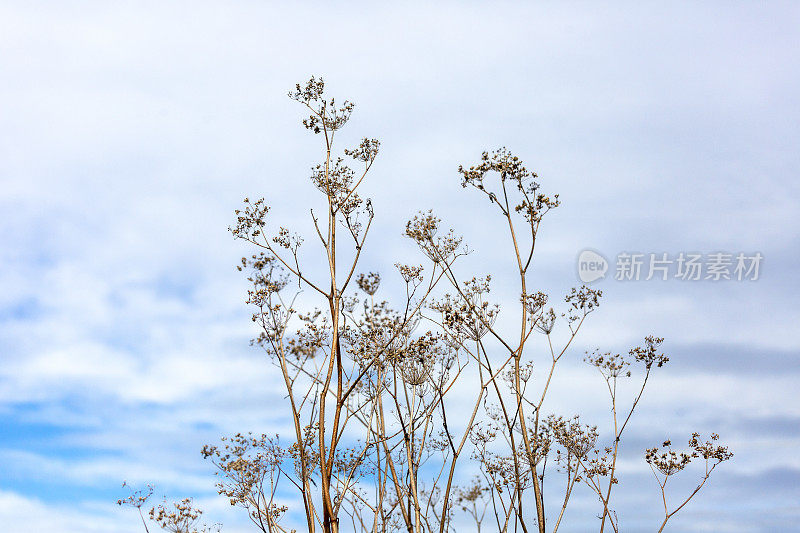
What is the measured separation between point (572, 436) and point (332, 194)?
4621 millimetres

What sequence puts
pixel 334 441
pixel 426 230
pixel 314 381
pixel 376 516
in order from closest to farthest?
pixel 334 441, pixel 314 381, pixel 376 516, pixel 426 230

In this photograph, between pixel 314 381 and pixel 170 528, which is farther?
pixel 170 528

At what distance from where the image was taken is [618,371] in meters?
10.4

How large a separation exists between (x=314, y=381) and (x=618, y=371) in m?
4.42

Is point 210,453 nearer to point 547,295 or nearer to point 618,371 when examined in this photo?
point 547,295

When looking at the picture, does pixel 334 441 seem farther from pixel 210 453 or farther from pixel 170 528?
pixel 170 528

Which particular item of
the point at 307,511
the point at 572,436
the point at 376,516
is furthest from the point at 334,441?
the point at 572,436

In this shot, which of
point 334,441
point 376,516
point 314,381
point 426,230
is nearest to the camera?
point 334,441

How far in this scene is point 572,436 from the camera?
1001 centimetres

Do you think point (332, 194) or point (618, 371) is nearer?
point (332, 194)

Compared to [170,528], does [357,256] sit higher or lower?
higher

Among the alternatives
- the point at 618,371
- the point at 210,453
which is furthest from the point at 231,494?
the point at 618,371

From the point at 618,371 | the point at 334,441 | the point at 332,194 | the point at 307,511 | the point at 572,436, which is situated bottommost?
the point at 307,511

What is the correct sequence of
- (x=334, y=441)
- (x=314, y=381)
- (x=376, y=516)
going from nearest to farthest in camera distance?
(x=334, y=441) → (x=314, y=381) → (x=376, y=516)
